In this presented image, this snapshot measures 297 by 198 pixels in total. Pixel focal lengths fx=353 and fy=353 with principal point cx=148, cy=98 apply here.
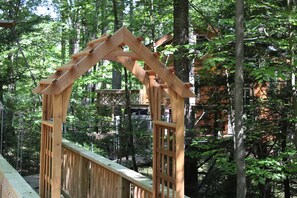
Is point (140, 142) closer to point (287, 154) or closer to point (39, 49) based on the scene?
point (39, 49)

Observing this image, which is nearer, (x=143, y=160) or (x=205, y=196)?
(x=205, y=196)

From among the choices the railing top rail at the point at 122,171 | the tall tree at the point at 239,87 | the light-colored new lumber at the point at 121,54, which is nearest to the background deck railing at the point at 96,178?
the railing top rail at the point at 122,171

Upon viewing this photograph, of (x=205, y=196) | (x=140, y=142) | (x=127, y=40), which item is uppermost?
(x=127, y=40)

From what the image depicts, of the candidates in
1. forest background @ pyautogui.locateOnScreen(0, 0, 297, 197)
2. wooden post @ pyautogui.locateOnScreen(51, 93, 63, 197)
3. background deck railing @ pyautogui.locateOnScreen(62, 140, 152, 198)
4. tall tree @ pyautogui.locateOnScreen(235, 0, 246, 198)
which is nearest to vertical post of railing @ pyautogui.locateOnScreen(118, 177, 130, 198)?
background deck railing @ pyautogui.locateOnScreen(62, 140, 152, 198)

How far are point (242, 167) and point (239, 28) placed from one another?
7.62 feet

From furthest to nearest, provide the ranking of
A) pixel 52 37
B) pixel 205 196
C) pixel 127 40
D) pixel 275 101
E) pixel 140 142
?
1. pixel 52 37
2. pixel 140 142
3. pixel 205 196
4. pixel 275 101
5. pixel 127 40

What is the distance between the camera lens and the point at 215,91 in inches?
370

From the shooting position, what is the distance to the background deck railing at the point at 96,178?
161 inches

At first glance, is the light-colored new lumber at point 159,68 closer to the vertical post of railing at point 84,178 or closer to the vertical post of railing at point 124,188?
the vertical post of railing at point 124,188

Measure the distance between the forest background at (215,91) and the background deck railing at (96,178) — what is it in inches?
102

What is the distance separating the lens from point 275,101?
8078 mm

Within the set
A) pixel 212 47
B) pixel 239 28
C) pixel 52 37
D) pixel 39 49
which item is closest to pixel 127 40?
pixel 239 28

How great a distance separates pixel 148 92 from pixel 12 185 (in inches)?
64.0

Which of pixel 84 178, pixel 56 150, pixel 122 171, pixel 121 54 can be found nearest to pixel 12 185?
pixel 56 150
